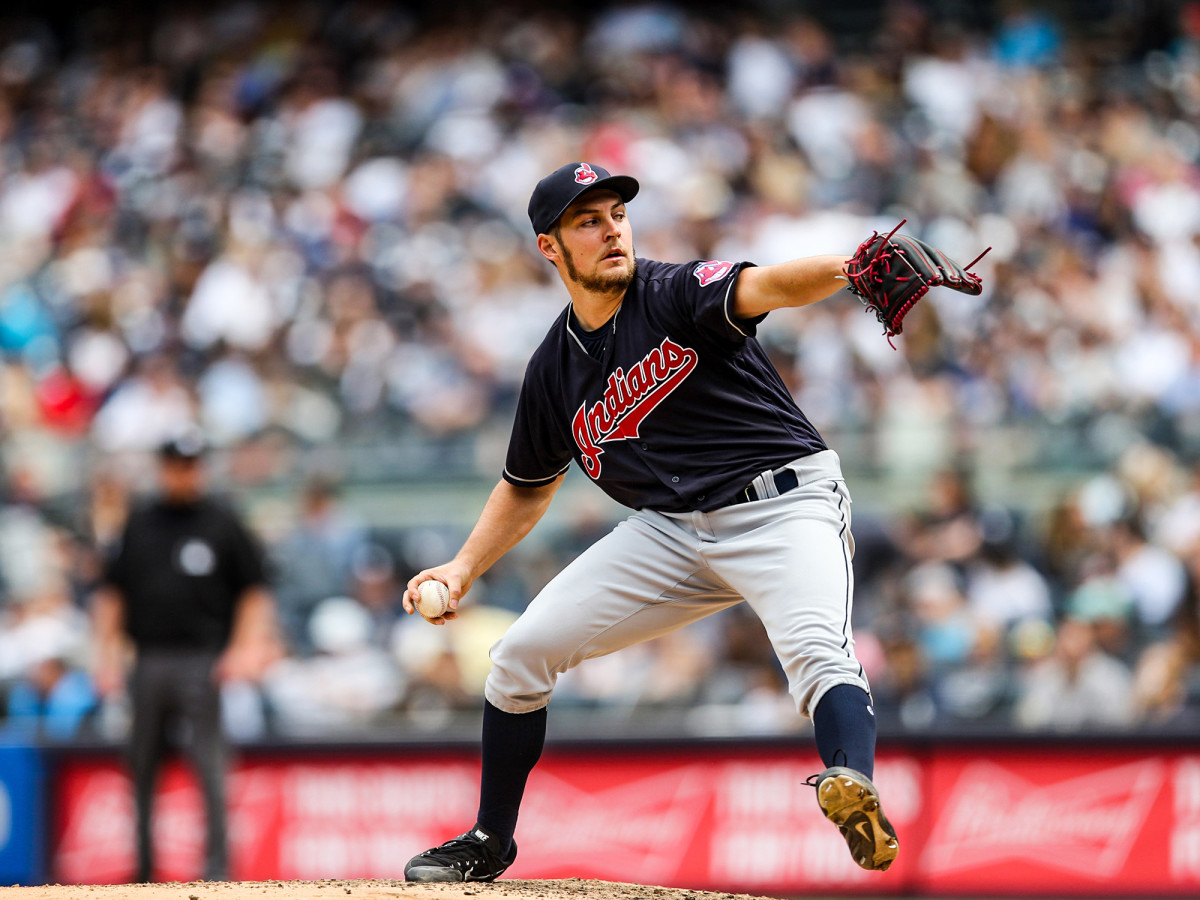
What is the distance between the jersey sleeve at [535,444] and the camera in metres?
4.24

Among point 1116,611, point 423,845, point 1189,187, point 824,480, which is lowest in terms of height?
point 423,845

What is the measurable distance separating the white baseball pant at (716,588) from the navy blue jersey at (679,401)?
0.22ft

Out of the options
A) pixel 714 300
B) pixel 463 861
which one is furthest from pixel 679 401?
pixel 463 861

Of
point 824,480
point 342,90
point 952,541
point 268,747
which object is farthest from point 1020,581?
point 342,90

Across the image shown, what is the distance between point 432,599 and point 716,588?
77 cm

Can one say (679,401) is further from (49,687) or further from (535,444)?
(49,687)

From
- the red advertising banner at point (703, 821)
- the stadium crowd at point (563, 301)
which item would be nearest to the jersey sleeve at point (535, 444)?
the red advertising banner at point (703, 821)

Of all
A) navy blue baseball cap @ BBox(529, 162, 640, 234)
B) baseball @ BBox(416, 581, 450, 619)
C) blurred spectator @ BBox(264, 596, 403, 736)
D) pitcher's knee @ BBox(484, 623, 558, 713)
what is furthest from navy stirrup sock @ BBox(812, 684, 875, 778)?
blurred spectator @ BBox(264, 596, 403, 736)

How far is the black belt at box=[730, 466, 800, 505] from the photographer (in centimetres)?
388

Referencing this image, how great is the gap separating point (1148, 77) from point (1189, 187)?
166 centimetres

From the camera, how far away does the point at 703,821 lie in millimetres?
7730

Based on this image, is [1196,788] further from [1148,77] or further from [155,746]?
[1148,77]

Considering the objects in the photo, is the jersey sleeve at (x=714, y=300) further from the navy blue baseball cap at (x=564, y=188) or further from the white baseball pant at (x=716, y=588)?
the white baseball pant at (x=716, y=588)

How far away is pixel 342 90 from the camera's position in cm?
1376
